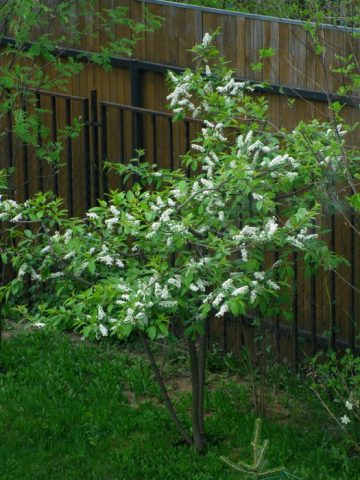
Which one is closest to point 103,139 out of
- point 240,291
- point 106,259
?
point 106,259

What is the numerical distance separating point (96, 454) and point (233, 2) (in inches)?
230

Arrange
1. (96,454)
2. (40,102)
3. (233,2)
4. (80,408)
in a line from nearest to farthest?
(96,454) → (80,408) → (40,102) → (233,2)

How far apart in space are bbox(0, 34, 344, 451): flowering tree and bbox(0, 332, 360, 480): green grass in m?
0.26

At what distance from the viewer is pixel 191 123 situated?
7648mm

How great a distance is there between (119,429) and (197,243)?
4.77 ft

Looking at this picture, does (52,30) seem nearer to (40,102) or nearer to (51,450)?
(40,102)

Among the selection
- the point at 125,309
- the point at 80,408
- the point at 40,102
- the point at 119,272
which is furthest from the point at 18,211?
the point at 40,102

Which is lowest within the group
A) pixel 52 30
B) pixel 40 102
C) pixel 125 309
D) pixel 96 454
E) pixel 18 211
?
pixel 96 454

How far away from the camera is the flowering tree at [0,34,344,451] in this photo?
5152 millimetres

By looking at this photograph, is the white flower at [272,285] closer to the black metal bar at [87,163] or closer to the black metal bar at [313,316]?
the black metal bar at [313,316]

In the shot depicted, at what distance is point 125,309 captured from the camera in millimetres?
5031

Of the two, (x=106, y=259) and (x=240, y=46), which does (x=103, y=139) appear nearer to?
(x=240, y=46)

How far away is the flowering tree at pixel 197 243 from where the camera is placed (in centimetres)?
515

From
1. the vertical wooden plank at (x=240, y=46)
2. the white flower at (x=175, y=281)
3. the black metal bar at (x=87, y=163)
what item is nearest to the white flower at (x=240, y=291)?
the white flower at (x=175, y=281)
